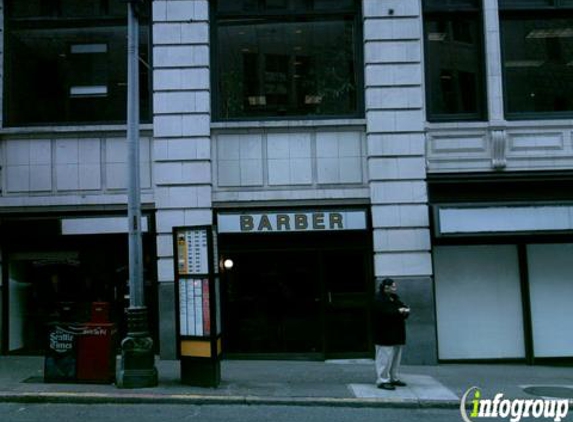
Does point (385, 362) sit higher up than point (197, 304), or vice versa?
point (197, 304)

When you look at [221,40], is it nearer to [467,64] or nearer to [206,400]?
[467,64]

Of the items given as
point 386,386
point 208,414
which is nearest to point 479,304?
point 386,386

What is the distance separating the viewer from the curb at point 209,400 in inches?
394

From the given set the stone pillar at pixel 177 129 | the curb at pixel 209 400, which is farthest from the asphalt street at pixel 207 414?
the stone pillar at pixel 177 129

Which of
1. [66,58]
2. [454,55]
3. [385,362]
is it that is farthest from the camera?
[66,58]

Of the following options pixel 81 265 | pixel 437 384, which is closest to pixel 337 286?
pixel 437 384

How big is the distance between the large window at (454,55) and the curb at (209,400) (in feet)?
22.1

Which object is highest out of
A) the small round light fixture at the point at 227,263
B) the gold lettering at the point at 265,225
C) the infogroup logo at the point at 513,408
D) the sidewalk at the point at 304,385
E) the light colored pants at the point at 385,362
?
the gold lettering at the point at 265,225

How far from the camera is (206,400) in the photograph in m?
10.1

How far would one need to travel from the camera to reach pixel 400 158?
13.9 meters

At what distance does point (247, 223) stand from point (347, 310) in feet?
9.18

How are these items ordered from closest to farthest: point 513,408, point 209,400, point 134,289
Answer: point 513,408 < point 209,400 < point 134,289

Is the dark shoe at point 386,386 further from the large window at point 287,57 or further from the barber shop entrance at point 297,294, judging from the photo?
the large window at point 287,57

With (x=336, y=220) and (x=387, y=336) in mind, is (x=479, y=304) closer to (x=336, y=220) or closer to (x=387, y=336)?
(x=336, y=220)
